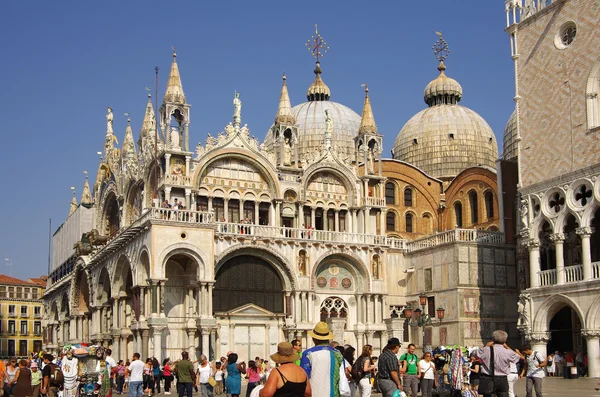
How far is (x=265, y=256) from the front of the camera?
4050cm

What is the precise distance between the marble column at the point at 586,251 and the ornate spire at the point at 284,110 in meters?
16.9

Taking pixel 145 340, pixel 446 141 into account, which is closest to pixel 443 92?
pixel 446 141

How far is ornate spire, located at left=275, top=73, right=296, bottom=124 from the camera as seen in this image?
1766 inches

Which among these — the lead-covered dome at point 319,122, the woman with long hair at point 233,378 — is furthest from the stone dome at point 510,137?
the woman with long hair at point 233,378

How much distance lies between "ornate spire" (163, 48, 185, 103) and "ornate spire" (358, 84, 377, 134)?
414 inches

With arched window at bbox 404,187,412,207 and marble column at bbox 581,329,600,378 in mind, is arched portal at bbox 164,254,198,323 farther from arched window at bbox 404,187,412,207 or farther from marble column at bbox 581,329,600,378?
arched window at bbox 404,187,412,207

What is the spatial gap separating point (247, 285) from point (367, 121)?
11.9 meters

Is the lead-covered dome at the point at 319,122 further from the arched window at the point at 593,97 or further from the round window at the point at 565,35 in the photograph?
the arched window at the point at 593,97

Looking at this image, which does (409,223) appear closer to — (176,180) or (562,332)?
(562,332)

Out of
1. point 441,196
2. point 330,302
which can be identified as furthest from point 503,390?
point 441,196

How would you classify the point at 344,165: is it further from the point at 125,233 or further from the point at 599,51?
the point at 599,51

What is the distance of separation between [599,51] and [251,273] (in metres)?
17.9

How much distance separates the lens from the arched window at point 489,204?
49125mm

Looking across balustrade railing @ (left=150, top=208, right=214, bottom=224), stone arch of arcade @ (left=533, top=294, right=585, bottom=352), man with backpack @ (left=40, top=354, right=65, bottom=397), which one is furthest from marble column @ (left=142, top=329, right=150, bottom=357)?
man with backpack @ (left=40, top=354, right=65, bottom=397)
